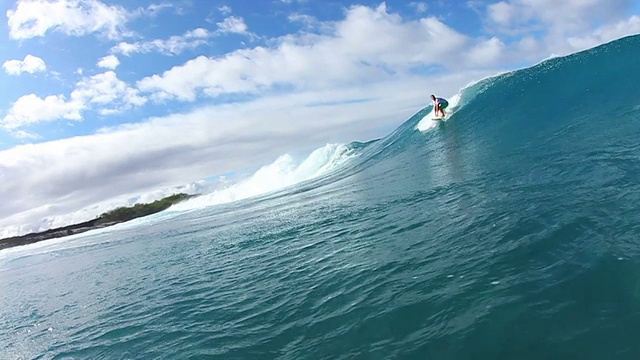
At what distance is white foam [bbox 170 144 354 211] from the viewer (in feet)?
124

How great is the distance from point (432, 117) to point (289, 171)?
61.7ft

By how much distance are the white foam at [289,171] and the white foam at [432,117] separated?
791cm

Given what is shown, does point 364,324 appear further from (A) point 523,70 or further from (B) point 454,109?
(A) point 523,70

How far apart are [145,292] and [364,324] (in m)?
7.39

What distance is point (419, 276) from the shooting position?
6781 mm

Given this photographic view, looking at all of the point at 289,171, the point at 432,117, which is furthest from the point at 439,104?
the point at 289,171

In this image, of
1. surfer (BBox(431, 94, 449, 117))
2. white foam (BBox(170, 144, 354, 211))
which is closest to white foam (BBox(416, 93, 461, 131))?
surfer (BBox(431, 94, 449, 117))

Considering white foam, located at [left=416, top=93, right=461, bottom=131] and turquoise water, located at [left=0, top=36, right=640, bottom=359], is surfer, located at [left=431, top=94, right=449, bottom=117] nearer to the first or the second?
white foam, located at [left=416, top=93, right=461, bottom=131]

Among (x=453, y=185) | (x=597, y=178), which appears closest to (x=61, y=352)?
(x=453, y=185)

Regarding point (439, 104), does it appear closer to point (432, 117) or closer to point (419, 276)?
point (432, 117)

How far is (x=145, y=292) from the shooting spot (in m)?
11.0

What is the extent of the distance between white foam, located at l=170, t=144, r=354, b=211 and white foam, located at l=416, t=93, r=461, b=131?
7912mm

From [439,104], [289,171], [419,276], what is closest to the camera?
[419,276]

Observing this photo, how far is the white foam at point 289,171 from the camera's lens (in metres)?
37.7
